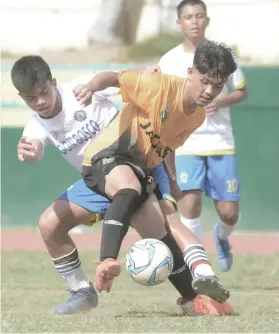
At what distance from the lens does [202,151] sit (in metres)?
10.1

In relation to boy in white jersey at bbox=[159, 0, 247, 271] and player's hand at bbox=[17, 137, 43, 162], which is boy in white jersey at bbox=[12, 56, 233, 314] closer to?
player's hand at bbox=[17, 137, 43, 162]

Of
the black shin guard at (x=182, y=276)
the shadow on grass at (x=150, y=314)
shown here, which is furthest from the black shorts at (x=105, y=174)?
the shadow on grass at (x=150, y=314)

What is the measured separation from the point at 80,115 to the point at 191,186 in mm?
2317

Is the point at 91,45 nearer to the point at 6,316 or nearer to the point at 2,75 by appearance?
the point at 2,75

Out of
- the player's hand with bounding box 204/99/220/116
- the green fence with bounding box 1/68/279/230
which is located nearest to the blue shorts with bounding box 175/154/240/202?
the player's hand with bounding box 204/99/220/116

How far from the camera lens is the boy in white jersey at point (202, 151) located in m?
10.0

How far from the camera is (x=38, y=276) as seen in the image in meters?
11.0

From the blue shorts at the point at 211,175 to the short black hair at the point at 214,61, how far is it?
9.62 ft

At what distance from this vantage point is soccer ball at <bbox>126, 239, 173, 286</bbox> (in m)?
6.94

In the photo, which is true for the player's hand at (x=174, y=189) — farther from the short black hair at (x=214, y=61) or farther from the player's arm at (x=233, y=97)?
the player's arm at (x=233, y=97)

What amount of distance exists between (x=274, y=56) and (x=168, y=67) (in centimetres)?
828

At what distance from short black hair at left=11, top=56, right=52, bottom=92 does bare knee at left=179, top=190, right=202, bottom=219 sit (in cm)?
273

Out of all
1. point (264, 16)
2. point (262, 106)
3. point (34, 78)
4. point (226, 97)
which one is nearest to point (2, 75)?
point (262, 106)

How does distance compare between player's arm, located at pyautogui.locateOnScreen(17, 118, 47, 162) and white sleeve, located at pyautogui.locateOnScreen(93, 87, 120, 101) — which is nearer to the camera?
player's arm, located at pyautogui.locateOnScreen(17, 118, 47, 162)
